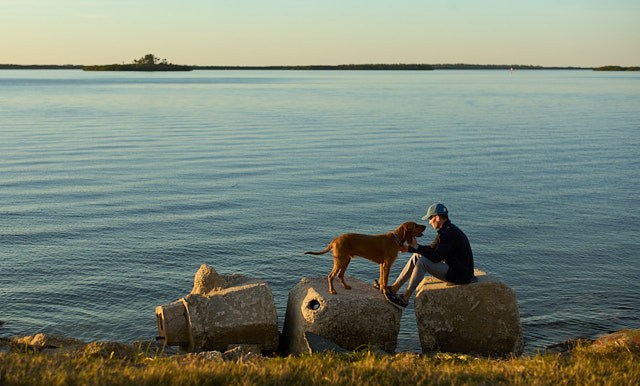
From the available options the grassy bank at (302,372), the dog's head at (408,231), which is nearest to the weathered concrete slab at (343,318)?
the dog's head at (408,231)

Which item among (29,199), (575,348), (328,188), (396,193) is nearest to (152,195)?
(29,199)

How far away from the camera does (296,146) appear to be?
33000 millimetres

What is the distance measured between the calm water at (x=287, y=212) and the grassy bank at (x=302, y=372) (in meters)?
3.45

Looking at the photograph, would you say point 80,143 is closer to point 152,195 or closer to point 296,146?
point 296,146

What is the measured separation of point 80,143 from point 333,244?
27.4 m

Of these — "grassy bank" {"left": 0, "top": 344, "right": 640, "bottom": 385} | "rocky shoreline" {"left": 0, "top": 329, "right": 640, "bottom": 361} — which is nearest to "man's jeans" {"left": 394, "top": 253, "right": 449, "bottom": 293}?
"rocky shoreline" {"left": 0, "top": 329, "right": 640, "bottom": 361}

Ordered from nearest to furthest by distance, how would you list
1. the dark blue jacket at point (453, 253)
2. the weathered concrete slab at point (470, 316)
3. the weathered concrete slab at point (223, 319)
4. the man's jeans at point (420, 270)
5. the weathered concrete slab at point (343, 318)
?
the weathered concrete slab at point (343, 318), the weathered concrete slab at point (223, 319), the weathered concrete slab at point (470, 316), the dark blue jacket at point (453, 253), the man's jeans at point (420, 270)

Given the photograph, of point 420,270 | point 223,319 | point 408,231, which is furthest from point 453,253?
point 223,319

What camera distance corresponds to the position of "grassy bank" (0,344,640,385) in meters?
6.28

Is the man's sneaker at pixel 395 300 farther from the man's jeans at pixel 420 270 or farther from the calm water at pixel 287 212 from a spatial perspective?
the calm water at pixel 287 212

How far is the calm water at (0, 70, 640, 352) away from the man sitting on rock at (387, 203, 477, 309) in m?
1.33

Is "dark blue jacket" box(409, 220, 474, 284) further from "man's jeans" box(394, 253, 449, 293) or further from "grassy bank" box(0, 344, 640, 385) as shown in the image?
"grassy bank" box(0, 344, 640, 385)

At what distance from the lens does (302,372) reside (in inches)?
265

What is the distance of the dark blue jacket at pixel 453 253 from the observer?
9.93 metres
